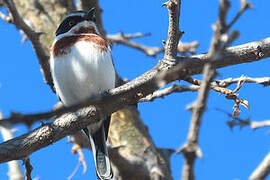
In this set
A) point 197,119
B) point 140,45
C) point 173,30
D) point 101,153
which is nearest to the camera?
point 197,119

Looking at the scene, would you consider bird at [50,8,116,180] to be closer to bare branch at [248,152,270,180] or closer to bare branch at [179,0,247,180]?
bare branch at [248,152,270,180]

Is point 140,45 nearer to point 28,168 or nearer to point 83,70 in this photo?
point 83,70

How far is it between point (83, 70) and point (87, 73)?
58mm

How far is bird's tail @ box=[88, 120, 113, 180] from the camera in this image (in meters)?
4.69

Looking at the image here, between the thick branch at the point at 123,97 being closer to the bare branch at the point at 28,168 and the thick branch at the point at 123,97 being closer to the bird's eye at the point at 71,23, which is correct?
the bare branch at the point at 28,168

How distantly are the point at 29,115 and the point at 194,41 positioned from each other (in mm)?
5487

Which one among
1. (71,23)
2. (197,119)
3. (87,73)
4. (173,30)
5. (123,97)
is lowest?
(197,119)

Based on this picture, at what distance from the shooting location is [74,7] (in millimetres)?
6820

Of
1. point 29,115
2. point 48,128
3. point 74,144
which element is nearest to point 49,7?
point 74,144

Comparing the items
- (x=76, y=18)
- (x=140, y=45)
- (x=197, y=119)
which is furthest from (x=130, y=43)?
(x=197, y=119)

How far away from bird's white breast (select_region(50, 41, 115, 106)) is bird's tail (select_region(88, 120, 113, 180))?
538 mm

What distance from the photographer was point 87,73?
177 inches

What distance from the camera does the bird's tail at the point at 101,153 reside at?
4.69 metres

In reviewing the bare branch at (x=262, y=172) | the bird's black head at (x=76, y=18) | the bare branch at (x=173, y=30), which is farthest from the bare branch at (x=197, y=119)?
the bird's black head at (x=76, y=18)
